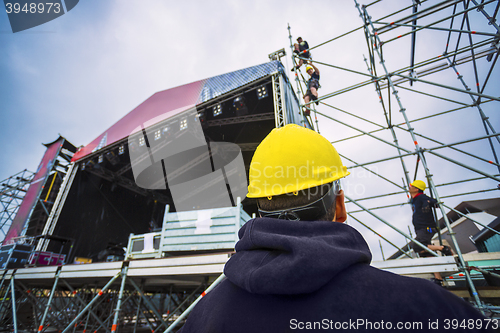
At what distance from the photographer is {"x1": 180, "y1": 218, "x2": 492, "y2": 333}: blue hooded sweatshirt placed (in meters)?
0.50

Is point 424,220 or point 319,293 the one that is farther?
point 424,220

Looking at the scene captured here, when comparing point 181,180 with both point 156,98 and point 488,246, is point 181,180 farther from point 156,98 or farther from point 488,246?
point 488,246

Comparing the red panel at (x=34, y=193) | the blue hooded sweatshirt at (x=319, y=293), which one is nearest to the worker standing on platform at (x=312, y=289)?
the blue hooded sweatshirt at (x=319, y=293)

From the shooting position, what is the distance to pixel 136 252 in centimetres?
704

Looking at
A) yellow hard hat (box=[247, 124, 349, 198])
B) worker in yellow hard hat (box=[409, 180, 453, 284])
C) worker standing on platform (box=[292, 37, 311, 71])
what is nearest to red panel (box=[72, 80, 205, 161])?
worker standing on platform (box=[292, 37, 311, 71])

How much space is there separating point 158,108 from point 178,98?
915 mm

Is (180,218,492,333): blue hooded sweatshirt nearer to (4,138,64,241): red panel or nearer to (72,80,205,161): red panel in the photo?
(72,80,205,161): red panel

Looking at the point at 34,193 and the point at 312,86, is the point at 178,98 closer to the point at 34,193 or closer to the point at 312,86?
the point at 312,86

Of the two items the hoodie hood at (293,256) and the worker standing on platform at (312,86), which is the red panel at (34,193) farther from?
the hoodie hood at (293,256)

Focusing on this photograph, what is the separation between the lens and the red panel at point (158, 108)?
27.3ft

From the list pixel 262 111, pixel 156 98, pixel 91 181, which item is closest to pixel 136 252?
pixel 156 98

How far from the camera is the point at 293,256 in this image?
1.92 feet

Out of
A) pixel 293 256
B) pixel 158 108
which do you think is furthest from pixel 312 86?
pixel 293 256

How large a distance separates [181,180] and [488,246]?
2088 centimetres
